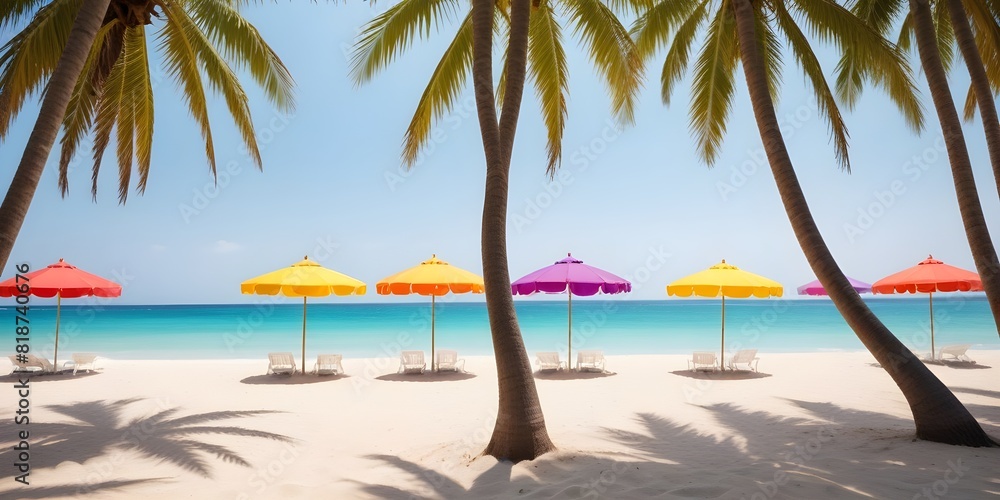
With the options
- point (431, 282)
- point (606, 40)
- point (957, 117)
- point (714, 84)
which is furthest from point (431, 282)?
point (957, 117)

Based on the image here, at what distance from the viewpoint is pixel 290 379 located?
39.1 ft

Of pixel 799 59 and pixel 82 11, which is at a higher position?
pixel 799 59

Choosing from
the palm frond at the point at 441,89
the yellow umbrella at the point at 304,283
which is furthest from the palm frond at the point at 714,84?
the yellow umbrella at the point at 304,283

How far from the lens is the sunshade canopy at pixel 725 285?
11.4 m

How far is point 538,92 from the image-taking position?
8.80 m

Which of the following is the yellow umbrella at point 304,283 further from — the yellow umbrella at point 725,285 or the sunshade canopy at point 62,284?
the yellow umbrella at point 725,285

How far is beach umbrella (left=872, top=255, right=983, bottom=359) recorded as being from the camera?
12.9 m

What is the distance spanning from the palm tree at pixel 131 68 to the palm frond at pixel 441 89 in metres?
2.46

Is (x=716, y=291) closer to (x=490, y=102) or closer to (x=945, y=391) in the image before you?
(x=945, y=391)

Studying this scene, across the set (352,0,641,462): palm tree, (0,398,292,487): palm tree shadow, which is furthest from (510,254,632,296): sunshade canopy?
(0,398,292,487): palm tree shadow

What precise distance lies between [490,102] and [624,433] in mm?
4246

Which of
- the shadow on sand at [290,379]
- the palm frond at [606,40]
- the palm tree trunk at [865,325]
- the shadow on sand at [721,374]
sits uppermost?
the palm frond at [606,40]

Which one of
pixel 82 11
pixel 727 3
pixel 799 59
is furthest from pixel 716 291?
pixel 82 11

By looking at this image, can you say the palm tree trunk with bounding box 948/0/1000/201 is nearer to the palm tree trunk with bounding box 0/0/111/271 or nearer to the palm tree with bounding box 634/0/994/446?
the palm tree with bounding box 634/0/994/446
